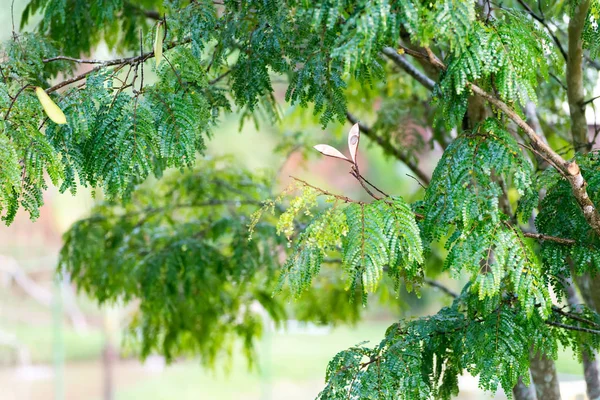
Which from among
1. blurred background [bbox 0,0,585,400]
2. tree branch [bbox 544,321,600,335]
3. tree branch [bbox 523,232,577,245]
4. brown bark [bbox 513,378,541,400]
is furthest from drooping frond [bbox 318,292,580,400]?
blurred background [bbox 0,0,585,400]

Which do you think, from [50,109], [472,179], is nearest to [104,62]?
[50,109]

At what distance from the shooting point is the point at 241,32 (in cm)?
132

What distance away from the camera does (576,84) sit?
1.68m

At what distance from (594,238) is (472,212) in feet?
0.93

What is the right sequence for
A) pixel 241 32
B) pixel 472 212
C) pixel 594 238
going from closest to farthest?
pixel 472 212 → pixel 594 238 → pixel 241 32

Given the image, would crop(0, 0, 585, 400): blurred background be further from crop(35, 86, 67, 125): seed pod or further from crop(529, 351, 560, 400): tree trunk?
crop(35, 86, 67, 125): seed pod

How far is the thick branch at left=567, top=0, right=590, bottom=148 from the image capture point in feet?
5.15

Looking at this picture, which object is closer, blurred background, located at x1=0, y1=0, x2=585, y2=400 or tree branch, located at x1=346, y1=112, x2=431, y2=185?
tree branch, located at x1=346, y1=112, x2=431, y2=185

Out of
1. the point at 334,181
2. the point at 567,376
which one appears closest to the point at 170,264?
the point at 567,376

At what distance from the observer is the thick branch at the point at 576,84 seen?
1.57 meters

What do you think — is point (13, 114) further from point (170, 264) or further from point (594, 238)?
point (170, 264)

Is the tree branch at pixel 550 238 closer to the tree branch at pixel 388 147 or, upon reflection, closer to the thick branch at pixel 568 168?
the thick branch at pixel 568 168

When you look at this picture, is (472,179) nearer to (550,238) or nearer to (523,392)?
(550,238)

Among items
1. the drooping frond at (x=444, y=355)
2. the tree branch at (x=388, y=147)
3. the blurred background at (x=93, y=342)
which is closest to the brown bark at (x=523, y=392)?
the drooping frond at (x=444, y=355)
